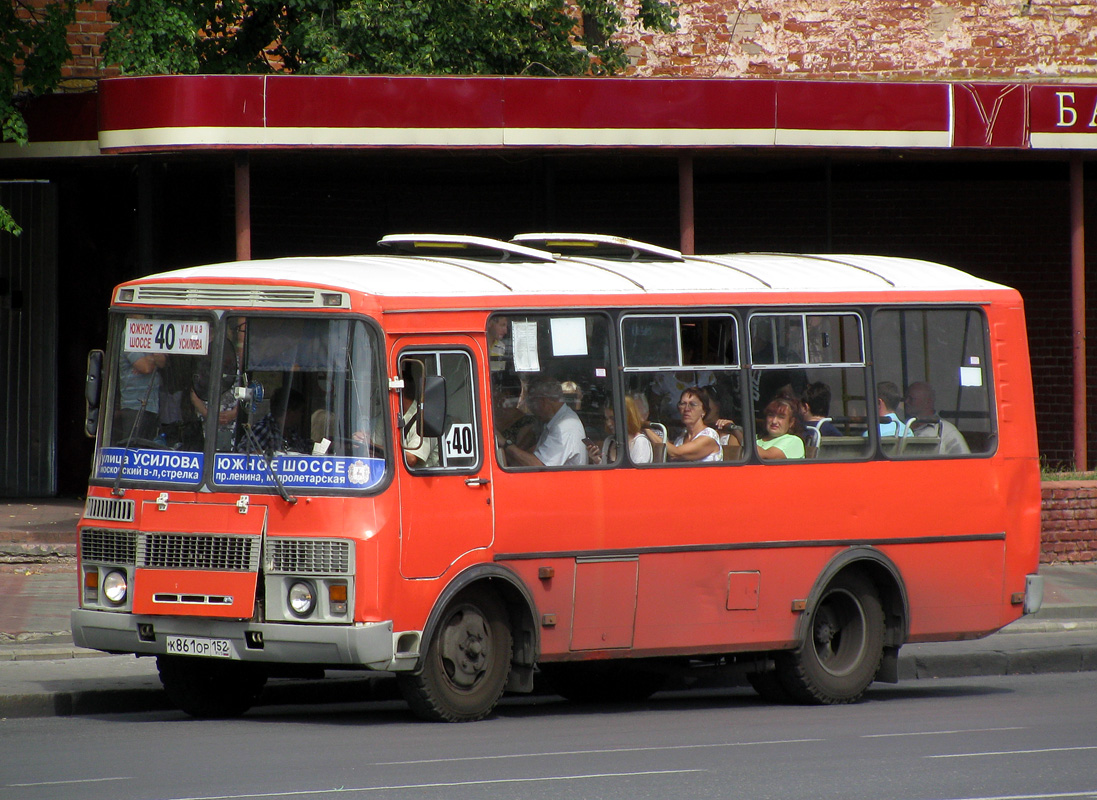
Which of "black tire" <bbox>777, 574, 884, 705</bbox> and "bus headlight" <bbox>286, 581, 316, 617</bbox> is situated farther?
"black tire" <bbox>777, 574, 884, 705</bbox>

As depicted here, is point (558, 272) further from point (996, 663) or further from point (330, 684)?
point (996, 663)

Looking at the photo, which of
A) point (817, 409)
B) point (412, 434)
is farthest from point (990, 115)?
point (412, 434)

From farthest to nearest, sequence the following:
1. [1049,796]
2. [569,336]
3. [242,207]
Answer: [242,207]
[569,336]
[1049,796]

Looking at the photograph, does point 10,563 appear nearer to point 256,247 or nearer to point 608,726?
point 256,247

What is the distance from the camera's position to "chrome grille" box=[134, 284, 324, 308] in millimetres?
9086

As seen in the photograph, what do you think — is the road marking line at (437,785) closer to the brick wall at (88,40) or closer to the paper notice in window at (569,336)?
the paper notice in window at (569,336)

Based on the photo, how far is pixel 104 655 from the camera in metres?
12.0

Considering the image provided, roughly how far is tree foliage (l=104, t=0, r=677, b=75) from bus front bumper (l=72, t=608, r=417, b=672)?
367 inches

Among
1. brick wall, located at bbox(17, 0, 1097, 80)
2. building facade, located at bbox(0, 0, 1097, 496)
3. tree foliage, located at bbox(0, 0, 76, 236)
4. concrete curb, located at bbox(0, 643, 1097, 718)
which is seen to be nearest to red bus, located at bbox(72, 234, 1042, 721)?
concrete curb, located at bbox(0, 643, 1097, 718)

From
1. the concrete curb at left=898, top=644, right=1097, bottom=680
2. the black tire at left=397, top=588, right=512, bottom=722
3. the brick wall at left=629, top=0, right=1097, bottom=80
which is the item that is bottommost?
the concrete curb at left=898, top=644, right=1097, bottom=680

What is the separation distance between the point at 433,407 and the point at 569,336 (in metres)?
1.18

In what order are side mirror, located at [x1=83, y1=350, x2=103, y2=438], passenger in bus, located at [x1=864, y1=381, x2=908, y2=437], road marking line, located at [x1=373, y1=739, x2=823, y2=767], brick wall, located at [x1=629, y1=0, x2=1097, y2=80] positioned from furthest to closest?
1. brick wall, located at [x1=629, y1=0, x2=1097, y2=80]
2. passenger in bus, located at [x1=864, y1=381, x2=908, y2=437]
3. side mirror, located at [x1=83, y1=350, x2=103, y2=438]
4. road marking line, located at [x1=373, y1=739, x2=823, y2=767]

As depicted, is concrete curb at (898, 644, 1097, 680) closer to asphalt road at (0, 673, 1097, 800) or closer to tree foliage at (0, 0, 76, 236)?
asphalt road at (0, 673, 1097, 800)

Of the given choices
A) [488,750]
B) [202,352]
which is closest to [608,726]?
[488,750]
